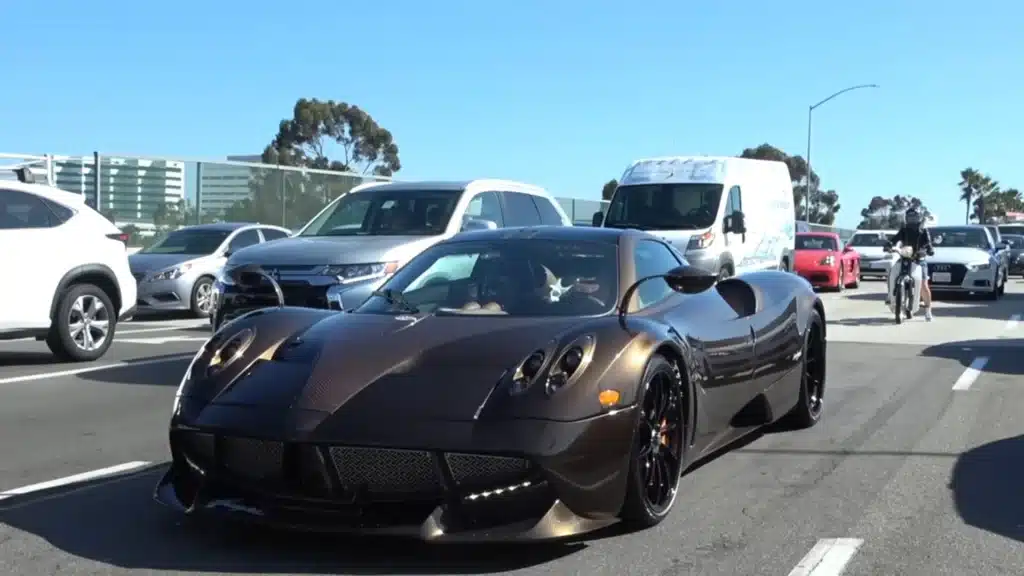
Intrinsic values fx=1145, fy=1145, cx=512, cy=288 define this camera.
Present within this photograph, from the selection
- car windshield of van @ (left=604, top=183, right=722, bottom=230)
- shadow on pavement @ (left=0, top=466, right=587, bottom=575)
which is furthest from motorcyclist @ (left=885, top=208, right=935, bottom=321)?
shadow on pavement @ (left=0, top=466, right=587, bottom=575)

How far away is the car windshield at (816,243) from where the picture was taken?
27281 mm

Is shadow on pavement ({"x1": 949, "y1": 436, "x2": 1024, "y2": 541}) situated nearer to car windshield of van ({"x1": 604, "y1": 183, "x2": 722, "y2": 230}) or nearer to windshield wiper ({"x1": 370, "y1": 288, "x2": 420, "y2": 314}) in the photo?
windshield wiper ({"x1": 370, "y1": 288, "x2": 420, "y2": 314})

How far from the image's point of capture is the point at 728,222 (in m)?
16.8

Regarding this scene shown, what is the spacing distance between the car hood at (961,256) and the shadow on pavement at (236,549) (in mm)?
19240

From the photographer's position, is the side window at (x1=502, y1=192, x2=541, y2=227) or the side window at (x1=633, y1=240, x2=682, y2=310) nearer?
the side window at (x1=633, y1=240, x2=682, y2=310)

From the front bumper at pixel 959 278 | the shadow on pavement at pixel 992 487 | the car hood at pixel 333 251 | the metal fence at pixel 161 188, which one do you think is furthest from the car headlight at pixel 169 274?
the front bumper at pixel 959 278

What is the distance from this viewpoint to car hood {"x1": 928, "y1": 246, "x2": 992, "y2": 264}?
22.0 meters

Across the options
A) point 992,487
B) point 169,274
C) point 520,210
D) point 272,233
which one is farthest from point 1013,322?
point 169,274

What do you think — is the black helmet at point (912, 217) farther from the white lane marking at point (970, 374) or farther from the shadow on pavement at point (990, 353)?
the white lane marking at point (970, 374)

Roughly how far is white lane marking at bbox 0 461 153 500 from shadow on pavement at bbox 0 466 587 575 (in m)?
0.41

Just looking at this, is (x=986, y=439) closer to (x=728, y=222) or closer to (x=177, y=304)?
(x=728, y=222)

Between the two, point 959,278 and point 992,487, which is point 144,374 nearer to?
point 992,487

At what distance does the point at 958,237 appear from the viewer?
2380 centimetres

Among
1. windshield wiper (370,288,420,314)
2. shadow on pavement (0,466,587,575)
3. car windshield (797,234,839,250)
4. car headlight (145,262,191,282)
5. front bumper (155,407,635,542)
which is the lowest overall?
shadow on pavement (0,466,587,575)
